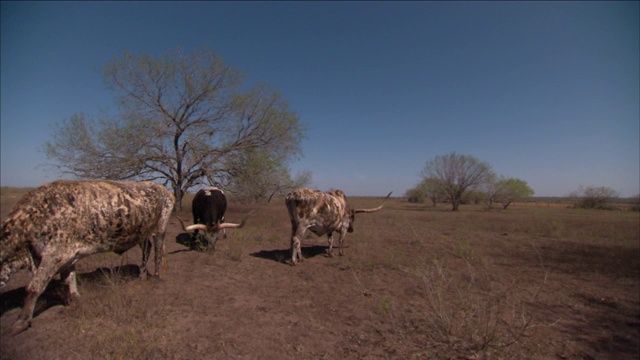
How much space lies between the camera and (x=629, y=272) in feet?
24.3

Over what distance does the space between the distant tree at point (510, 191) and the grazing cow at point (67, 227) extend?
42.2 metres

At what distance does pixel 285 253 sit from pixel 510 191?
43.1 m

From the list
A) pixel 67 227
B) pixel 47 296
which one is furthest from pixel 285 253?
pixel 67 227

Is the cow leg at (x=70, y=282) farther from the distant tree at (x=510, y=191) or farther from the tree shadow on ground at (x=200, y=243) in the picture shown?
the distant tree at (x=510, y=191)

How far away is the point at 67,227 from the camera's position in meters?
3.63

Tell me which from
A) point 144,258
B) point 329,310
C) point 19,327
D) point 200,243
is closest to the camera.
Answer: point 19,327

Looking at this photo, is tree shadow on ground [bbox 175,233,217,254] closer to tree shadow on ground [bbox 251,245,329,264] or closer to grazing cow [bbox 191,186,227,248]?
grazing cow [bbox 191,186,227,248]

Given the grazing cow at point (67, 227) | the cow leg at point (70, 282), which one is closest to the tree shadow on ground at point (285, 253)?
the grazing cow at point (67, 227)

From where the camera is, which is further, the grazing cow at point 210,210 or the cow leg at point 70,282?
the grazing cow at point 210,210

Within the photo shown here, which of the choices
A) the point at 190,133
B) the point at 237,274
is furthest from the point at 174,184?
the point at 237,274

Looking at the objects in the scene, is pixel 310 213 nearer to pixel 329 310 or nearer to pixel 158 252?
pixel 329 310

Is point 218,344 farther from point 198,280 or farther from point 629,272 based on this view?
point 629,272

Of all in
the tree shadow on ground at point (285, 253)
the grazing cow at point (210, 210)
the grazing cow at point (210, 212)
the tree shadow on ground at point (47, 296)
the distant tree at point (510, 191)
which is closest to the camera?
the tree shadow on ground at point (47, 296)

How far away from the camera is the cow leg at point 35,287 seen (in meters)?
3.29
